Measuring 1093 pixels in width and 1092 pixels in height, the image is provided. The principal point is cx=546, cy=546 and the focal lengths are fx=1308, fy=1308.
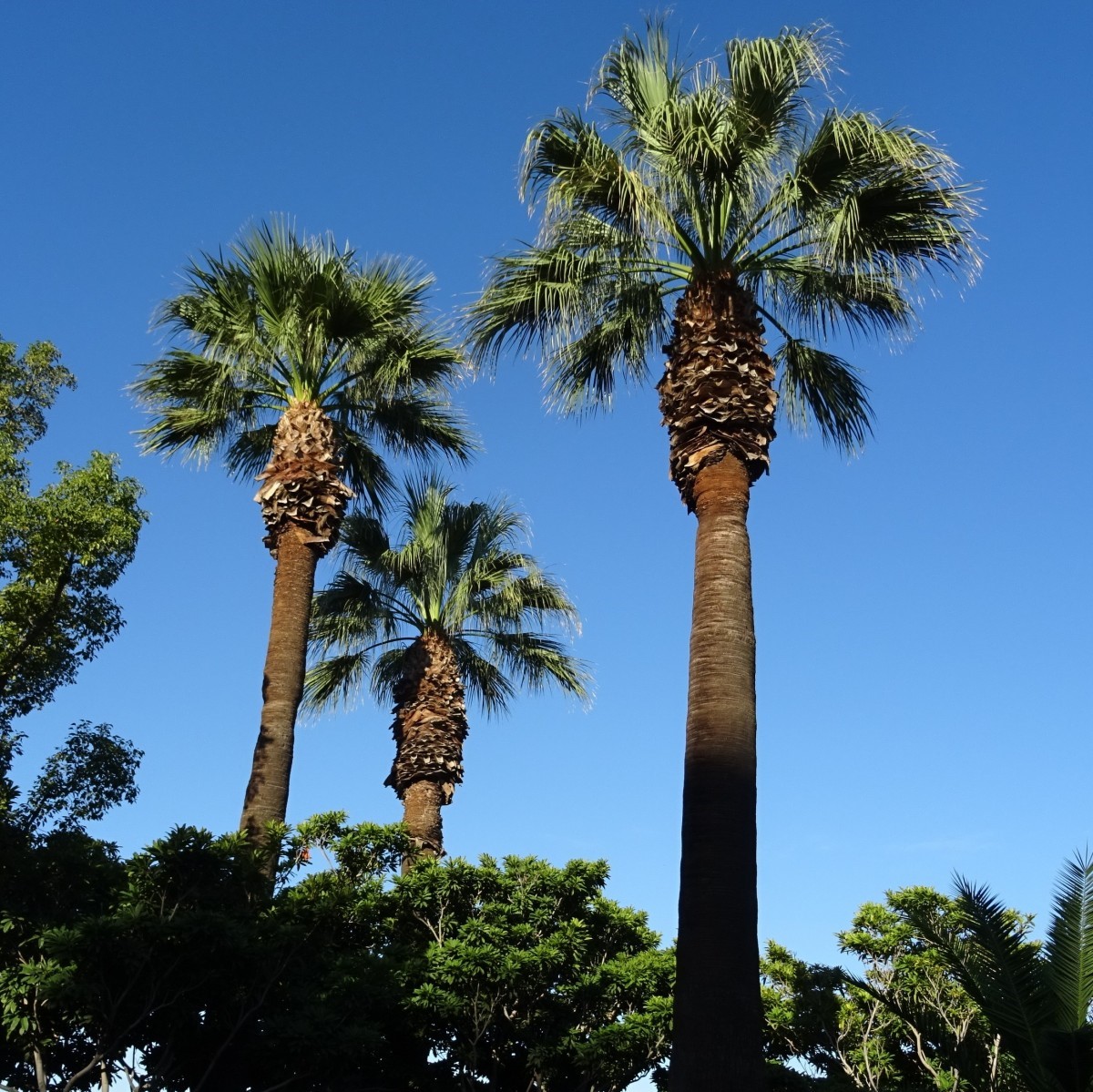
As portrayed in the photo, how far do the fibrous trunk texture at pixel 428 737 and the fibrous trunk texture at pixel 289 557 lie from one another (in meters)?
5.61

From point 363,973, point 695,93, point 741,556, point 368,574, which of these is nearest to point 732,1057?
point 741,556

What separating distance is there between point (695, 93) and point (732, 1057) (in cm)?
950

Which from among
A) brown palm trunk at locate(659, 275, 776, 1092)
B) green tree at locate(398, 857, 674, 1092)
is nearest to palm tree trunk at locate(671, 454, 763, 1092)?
brown palm trunk at locate(659, 275, 776, 1092)

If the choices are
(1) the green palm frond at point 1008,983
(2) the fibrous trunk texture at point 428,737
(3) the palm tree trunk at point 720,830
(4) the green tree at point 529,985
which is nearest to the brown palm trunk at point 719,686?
(3) the palm tree trunk at point 720,830

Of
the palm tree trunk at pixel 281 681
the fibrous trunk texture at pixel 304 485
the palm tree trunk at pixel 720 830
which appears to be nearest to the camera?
the palm tree trunk at pixel 720 830

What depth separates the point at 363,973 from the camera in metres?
15.7

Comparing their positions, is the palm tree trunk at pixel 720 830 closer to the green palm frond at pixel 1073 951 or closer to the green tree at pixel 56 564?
the green palm frond at pixel 1073 951

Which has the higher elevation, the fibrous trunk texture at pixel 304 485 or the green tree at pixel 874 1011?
the fibrous trunk texture at pixel 304 485

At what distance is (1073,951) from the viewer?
35.9 ft

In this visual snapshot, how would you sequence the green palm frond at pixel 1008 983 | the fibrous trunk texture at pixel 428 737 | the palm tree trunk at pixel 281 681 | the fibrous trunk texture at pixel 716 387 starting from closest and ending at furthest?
1. the green palm frond at pixel 1008 983
2. the fibrous trunk texture at pixel 716 387
3. the palm tree trunk at pixel 281 681
4. the fibrous trunk texture at pixel 428 737

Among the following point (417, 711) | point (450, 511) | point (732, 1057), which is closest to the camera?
point (732, 1057)

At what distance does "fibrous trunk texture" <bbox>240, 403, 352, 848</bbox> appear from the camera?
15195 millimetres

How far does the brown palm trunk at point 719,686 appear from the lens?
31.5 feet

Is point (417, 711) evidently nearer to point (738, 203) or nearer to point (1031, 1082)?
point (738, 203)
